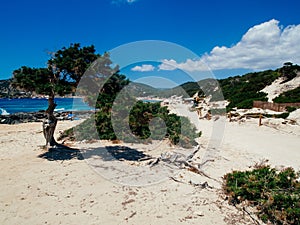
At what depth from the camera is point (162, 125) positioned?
971 centimetres

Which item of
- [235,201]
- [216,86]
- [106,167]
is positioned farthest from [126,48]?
[216,86]

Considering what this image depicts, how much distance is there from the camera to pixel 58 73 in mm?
6582

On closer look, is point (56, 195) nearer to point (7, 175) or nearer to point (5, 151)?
point (7, 175)

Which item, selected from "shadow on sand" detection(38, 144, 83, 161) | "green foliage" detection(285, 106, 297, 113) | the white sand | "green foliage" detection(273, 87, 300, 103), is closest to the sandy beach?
"shadow on sand" detection(38, 144, 83, 161)

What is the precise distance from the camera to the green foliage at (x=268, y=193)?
3790 millimetres

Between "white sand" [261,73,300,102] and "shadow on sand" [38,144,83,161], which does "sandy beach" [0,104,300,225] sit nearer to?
"shadow on sand" [38,144,83,161]

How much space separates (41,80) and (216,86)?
4533 centimetres

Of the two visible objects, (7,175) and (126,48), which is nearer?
(7,175)

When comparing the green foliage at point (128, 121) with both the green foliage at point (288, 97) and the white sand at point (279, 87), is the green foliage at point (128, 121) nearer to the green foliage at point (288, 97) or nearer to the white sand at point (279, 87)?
the green foliage at point (288, 97)

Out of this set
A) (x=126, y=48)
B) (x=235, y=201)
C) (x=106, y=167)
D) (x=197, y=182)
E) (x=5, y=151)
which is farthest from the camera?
(x=5, y=151)

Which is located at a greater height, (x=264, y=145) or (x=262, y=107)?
(x=262, y=107)

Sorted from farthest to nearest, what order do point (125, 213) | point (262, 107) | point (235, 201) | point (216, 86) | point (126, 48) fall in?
point (216, 86) → point (262, 107) → point (126, 48) → point (235, 201) → point (125, 213)

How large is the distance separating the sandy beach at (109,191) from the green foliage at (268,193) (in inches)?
13.0

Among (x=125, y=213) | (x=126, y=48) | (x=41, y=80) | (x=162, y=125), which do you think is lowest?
(x=125, y=213)
